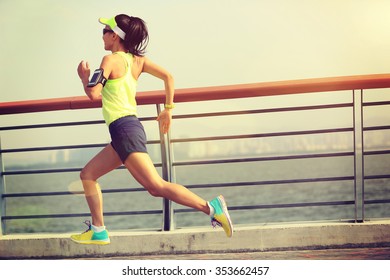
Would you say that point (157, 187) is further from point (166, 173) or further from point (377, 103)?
point (377, 103)

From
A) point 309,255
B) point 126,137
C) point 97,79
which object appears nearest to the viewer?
point 97,79

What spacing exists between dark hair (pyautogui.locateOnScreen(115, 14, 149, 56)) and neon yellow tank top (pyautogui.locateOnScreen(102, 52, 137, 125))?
0.19 ft

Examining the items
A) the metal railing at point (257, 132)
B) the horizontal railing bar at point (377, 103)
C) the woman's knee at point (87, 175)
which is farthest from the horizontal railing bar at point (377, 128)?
the woman's knee at point (87, 175)

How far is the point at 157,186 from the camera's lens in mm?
2570

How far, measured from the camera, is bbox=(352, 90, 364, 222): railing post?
2.85 meters

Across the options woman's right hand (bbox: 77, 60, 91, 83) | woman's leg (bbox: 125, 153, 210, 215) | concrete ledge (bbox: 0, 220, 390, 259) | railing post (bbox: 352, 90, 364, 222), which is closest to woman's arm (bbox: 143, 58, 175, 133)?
woman's leg (bbox: 125, 153, 210, 215)

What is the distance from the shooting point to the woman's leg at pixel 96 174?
8.82ft

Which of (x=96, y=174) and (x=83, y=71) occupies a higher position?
(x=83, y=71)

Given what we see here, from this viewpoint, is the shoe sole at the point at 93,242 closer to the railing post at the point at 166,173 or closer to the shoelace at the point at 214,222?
the railing post at the point at 166,173

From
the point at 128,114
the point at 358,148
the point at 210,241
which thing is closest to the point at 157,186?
the point at 128,114

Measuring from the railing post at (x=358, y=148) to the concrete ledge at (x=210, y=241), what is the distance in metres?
0.12

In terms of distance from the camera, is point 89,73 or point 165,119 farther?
point 165,119

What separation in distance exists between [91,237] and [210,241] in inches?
24.9

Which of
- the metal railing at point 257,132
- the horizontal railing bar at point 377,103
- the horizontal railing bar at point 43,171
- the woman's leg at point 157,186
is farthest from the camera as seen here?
the horizontal railing bar at point 43,171
